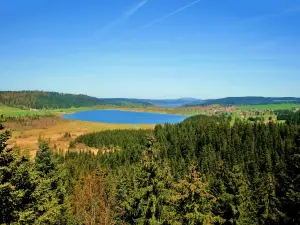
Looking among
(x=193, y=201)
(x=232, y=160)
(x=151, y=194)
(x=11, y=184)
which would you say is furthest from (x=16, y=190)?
(x=232, y=160)

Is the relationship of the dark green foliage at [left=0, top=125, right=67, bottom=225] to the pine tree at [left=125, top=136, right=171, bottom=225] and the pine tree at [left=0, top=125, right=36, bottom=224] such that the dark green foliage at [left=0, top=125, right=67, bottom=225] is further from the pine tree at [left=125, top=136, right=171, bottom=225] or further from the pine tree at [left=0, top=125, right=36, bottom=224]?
the pine tree at [left=125, top=136, right=171, bottom=225]

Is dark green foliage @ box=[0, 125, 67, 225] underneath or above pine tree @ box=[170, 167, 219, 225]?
above

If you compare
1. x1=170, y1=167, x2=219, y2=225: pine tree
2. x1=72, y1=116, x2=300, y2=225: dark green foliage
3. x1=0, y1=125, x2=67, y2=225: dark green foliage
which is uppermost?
x1=0, y1=125, x2=67, y2=225: dark green foliage

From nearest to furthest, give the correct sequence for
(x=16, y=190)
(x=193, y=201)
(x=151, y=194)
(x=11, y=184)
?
(x=11, y=184) → (x=16, y=190) → (x=193, y=201) → (x=151, y=194)

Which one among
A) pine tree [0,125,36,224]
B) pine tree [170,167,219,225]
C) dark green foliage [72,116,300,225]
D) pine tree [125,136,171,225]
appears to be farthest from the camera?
dark green foliage [72,116,300,225]

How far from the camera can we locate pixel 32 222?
1528 centimetres

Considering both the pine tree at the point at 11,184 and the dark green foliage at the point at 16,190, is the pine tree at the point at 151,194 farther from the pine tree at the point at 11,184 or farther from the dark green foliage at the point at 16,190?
the pine tree at the point at 11,184

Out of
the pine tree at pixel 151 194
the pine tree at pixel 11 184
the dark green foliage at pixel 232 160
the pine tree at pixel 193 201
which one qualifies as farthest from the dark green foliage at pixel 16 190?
the pine tree at pixel 193 201

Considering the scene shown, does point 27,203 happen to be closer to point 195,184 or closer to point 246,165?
point 195,184

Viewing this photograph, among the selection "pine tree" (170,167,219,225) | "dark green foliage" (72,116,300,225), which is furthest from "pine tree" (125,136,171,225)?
"pine tree" (170,167,219,225)

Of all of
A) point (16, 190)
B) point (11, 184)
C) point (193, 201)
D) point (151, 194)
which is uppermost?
point (11, 184)

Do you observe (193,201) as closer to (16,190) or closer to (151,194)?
(151,194)

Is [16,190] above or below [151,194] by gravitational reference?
above

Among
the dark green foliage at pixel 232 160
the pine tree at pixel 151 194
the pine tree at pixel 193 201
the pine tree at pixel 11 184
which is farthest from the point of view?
the dark green foliage at pixel 232 160
